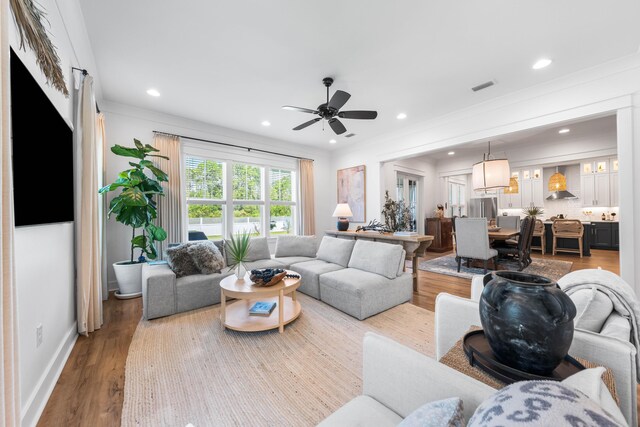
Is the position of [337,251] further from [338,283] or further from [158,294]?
[158,294]

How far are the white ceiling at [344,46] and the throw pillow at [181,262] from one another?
2.12m

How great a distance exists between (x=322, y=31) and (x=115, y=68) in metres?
2.43

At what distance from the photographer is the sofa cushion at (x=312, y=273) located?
10.5 feet

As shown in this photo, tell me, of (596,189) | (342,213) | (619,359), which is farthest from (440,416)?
(596,189)

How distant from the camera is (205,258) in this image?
123 inches

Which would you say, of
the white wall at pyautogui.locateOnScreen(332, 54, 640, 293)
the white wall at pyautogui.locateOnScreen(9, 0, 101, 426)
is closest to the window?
the white wall at pyautogui.locateOnScreen(9, 0, 101, 426)

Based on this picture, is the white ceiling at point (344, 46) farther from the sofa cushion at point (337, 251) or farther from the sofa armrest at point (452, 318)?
the sofa armrest at point (452, 318)

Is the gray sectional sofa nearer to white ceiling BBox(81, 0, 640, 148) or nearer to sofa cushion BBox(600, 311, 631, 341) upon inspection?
sofa cushion BBox(600, 311, 631, 341)

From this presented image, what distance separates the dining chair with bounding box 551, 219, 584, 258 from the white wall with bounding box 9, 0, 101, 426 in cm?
841

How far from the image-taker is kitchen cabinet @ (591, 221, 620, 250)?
19.6ft

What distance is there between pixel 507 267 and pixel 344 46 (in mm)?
4883

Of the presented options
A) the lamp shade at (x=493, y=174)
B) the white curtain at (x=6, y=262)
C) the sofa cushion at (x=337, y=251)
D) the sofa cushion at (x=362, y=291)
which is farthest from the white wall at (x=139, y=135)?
the lamp shade at (x=493, y=174)

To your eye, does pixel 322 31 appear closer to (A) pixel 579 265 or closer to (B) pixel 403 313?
(B) pixel 403 313

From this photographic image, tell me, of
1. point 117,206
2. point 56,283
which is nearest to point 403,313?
point 56,283
